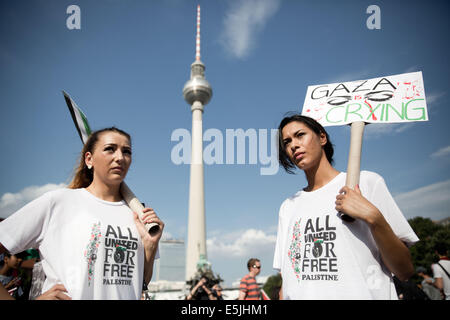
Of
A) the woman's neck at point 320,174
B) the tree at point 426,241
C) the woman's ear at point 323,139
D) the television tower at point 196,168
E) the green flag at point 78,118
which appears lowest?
the woman's neck at point 320,174

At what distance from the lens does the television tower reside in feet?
156

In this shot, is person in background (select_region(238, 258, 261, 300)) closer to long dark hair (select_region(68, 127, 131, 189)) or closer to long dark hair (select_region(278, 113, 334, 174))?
long dark hair (select_region(278, 113, 334, 174))

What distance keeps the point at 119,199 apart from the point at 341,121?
205 centimetres

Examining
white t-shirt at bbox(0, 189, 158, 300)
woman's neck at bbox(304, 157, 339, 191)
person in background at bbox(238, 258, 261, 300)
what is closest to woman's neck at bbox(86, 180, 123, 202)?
white t-shirt at bbox(0, 189, 158, 300)

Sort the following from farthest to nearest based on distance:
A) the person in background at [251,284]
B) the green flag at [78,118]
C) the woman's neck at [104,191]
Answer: the person in background at [251,284] < the green flag at [78,118] < the woman's neck at [104,191]

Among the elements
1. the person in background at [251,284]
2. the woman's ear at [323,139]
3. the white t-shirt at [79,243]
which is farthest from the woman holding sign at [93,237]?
the person in background at [251,284]

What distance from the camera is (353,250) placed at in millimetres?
2174

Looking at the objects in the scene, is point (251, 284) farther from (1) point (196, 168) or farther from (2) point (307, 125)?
(1) point (196, 168)

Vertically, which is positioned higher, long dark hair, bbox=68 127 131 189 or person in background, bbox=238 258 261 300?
long dark hair, bbox=68 127 131 189

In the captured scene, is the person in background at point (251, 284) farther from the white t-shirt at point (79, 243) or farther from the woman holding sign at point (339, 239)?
the white t-shirt at point (79, 243)

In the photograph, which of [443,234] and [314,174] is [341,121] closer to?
[314,174]

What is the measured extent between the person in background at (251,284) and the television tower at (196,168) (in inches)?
1411

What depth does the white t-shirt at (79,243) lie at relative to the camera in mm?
2105
